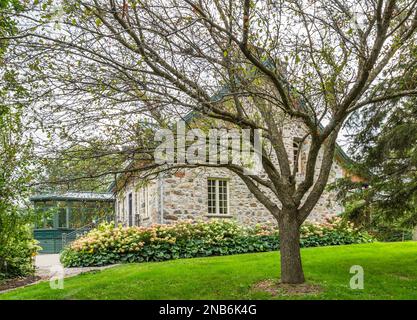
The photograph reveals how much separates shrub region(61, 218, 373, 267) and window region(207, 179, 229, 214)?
84 cm

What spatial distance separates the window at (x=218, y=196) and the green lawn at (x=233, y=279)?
5363mm

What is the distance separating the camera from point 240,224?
55.8ft

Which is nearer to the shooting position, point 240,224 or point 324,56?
point 324,56

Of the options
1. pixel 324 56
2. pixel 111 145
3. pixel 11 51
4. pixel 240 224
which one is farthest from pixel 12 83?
pixel 240 224

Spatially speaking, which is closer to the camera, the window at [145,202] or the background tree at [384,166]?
the background tree at [384,166]

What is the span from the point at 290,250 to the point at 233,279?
1.57m

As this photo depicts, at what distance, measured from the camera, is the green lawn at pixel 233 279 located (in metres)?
7.52

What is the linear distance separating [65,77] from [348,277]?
20.7 ft

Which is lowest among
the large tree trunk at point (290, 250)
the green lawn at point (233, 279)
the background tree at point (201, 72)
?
the green lawn at point (233, 279)

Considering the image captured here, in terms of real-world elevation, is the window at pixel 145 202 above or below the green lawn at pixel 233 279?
above

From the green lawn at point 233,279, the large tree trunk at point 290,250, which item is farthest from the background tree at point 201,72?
the green lawn at point 233,279

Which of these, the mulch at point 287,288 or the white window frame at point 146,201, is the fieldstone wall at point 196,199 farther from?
the mulch at point 287,288

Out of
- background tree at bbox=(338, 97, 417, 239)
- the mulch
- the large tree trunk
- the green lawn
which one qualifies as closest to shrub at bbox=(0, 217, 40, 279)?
the green lawn

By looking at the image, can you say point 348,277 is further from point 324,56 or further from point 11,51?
point 11,51
